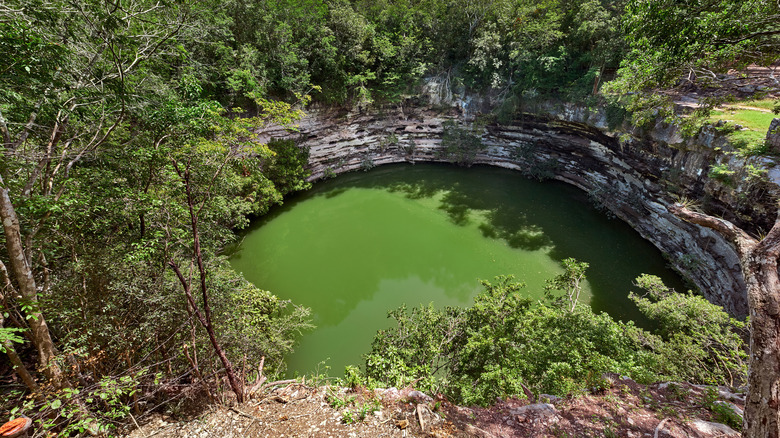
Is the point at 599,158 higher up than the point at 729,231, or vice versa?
the point at 729,231

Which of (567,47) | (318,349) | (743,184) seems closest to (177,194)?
(318,349)

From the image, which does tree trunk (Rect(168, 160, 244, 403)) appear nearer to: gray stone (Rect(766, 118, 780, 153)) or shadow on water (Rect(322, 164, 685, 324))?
shadow on water (Rect(322, 164, 685, 324))

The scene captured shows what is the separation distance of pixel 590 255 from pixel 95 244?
36.7 ft

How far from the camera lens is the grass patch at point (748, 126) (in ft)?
20.4

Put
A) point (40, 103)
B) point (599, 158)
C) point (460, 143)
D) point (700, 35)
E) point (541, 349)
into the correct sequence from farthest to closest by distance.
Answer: point (460, 143) → point (599, 158) → point (541, 349) → point (700, 35) → point (40, 103)

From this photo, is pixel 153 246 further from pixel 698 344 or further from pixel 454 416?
pixel 698 344

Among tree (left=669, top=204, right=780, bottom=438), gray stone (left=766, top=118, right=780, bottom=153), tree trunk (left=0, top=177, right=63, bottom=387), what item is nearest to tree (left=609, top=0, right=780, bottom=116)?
tree (left=669, top=204, right=780, bottom=438)

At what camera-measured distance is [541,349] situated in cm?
414

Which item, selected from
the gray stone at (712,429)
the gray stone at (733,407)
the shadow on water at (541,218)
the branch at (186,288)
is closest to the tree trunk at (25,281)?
the branch at (186,288)

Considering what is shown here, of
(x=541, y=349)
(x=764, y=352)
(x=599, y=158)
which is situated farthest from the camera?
(x=599, y=158)

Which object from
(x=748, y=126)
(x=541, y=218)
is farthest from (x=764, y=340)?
(x=541, y=218)

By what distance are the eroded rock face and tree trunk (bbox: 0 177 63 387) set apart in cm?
1042

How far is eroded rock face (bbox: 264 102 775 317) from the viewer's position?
23.8 feet

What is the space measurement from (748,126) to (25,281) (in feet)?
40.4
